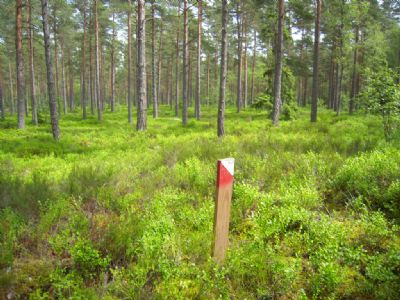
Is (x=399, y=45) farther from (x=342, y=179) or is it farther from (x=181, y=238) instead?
(x=181, y=238)

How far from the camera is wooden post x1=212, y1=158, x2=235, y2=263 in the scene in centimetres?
303

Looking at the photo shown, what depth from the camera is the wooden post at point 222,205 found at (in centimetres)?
303

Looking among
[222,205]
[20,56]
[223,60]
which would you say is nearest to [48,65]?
[20,56]

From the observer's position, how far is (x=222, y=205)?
10.2 feet

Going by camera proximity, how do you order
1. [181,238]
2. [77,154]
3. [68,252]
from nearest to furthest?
[68,252]
[181,238]
[77,154]

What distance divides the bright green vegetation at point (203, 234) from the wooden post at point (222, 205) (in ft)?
0.55

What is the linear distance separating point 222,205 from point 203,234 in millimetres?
817

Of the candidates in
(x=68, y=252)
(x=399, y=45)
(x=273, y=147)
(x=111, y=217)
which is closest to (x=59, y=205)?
(x=111, y=217)

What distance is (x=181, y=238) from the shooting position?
3.75 metres

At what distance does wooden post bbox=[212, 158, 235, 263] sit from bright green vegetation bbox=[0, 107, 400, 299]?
6.7 inches

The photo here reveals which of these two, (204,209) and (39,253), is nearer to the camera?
(39,253)

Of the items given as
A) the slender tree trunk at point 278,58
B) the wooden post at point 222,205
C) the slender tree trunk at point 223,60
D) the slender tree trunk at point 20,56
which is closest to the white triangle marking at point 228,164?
the wooden post at point 222,205

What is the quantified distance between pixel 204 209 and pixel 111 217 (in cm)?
144

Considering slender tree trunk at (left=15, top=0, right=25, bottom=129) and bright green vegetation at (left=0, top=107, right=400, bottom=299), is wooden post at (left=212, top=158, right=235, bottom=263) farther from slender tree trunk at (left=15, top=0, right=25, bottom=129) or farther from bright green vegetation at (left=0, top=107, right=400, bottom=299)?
→ slender tree trunk at (left=15, top=0, right=25, bottom=129)
